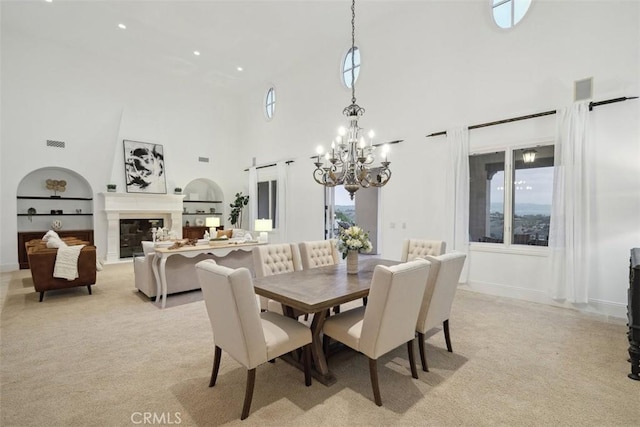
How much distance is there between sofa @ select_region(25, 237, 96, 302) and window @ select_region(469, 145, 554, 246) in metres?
6.05

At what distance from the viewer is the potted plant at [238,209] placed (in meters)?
9.57

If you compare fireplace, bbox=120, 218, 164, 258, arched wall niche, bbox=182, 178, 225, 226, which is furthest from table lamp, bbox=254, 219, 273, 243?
arched wall niche, bbox=182, 178, 225, 226

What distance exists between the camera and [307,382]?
232cm

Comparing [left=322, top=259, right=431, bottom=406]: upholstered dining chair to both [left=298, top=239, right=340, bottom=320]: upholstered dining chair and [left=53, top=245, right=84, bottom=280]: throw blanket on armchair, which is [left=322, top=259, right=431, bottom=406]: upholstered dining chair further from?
[left=53, top=245, right=84, bottom=280]: throw blanket on armchair

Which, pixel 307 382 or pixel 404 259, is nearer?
pixel 307 382

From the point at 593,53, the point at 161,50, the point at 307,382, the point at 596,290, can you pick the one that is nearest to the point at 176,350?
the point at 307,382

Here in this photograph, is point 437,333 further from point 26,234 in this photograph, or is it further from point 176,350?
point 26,234

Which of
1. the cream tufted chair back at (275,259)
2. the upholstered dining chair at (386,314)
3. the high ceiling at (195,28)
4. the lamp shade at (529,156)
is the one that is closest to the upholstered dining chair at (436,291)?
the upholstered dining chair at (386,314)

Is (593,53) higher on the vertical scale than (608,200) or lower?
→ higher

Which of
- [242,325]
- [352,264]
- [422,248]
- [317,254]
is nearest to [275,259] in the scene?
[317,254]

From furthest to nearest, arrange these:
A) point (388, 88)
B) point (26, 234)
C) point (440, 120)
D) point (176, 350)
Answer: point (26, 234), point (388, 88), point (440, 120), point (176, 350)

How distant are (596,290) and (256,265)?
4.24 meters

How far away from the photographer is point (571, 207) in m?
3.93

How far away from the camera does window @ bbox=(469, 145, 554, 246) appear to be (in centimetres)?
440
